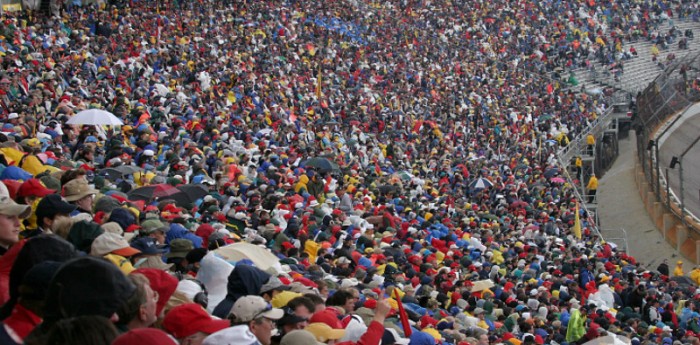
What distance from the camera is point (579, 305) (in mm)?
18359

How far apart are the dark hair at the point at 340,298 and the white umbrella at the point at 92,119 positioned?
8.87m

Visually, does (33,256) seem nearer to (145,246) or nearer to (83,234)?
(83,234)

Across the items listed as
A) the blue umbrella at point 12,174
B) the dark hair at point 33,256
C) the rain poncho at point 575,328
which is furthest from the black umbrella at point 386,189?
the dark hair at point 33,256

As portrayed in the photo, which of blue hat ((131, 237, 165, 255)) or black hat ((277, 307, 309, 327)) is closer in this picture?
black hat ((277, 307, 309, 327))

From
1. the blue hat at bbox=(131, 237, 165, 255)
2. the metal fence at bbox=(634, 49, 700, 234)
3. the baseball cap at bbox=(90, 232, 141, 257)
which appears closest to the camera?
the baseball cap at bbox=(90, 232, 141, 257)

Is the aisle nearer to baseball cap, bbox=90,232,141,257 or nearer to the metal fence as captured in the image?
the metal fence

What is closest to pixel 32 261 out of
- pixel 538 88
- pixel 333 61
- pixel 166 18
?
pixel 166 18

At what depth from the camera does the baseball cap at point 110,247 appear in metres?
8.54

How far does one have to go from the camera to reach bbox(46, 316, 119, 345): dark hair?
185 inches

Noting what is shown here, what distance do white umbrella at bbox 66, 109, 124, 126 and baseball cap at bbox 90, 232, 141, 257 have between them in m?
9.38

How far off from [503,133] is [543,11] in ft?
61.0

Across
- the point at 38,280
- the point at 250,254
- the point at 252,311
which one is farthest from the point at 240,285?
the point at 38,280

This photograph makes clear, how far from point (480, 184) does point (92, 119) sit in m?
13.2

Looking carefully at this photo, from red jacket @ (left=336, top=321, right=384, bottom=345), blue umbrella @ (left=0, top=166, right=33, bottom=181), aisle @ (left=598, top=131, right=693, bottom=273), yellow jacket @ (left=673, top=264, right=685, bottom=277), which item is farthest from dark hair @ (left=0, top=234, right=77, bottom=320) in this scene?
aisle @ (left=598, top=131, right=693, bottom=273)
